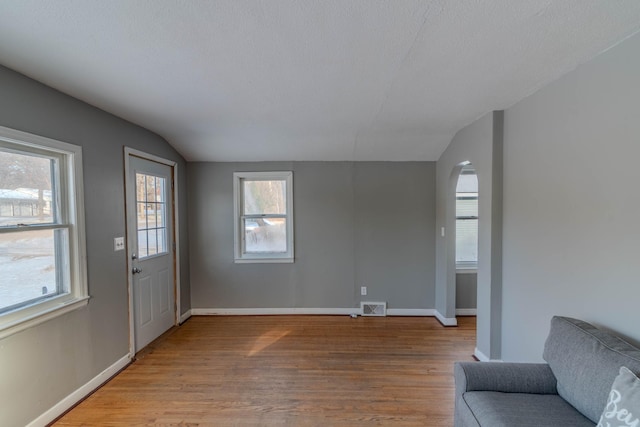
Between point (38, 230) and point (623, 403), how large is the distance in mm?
3251

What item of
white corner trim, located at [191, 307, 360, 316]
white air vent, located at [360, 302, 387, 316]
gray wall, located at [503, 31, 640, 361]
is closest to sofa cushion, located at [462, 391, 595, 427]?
gray wall, located at [503, 31, 640, 361]

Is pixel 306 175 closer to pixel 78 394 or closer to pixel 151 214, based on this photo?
pixel 151 214

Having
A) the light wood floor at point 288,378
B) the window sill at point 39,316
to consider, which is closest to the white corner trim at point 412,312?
the light wood floor at point 288,378

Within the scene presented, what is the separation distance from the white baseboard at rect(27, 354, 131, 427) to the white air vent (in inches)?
107

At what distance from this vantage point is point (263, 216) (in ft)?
12.9

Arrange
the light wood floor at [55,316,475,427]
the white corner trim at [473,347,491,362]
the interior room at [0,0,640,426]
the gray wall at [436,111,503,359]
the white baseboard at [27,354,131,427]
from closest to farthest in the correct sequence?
the interior room at [0,0,640,426] → the white baseboard at [27,354,131,427] → the light wood floor at [55,316,475,427] → the gray wall at [436,111,503,359] → the white corner trim at [473,347,491,362]

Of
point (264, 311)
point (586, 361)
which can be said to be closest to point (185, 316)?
point (264, 311)

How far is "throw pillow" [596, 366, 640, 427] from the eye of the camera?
1049 mm

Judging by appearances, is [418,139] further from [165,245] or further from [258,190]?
[165,245]

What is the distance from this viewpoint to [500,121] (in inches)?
94.9

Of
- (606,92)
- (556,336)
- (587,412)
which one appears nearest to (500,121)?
(606,92)

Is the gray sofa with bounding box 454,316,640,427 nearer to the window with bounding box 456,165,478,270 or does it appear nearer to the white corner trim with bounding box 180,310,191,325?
the window with bounding box 456,165,478,270

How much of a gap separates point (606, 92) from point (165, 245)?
13.3 feet

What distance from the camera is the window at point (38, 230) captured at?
5.66 ft
